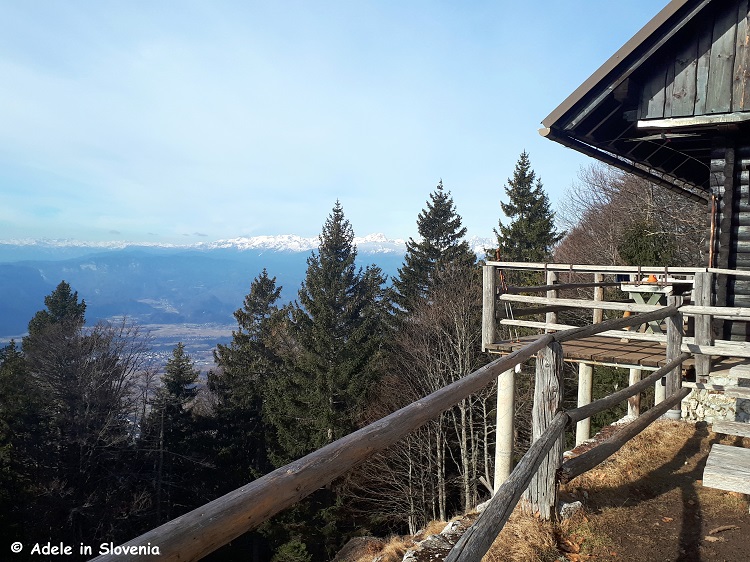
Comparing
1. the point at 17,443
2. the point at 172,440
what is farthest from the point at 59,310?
the point at 17,443

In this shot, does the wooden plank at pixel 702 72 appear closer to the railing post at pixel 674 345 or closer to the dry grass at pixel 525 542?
the railing post at pixel 674 345

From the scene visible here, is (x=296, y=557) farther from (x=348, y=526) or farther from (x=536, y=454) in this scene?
(x=536, y=454)

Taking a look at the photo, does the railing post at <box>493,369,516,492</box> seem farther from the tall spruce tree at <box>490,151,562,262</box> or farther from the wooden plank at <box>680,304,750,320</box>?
the tall spruce tree at <box>490,151,562,262</box>

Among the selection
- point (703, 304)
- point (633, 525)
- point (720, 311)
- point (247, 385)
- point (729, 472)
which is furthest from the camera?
point (247, 385)

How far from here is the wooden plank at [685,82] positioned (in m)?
7.03

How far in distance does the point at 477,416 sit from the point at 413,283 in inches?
521

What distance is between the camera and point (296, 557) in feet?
64.0

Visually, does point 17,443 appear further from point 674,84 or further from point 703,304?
point 674,84

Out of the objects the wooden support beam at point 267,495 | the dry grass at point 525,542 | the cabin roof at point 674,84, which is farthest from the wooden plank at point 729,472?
the cabin roof at point 674,84

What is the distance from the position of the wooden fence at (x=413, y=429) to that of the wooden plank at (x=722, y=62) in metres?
3.41

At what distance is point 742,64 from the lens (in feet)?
21.9

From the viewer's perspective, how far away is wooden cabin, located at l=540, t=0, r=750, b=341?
671cm

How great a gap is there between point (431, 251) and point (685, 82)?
26.4m

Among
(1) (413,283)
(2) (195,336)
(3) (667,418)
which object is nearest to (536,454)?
(3) (667,418)
